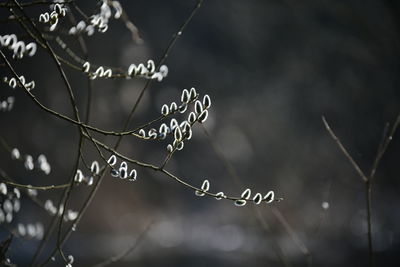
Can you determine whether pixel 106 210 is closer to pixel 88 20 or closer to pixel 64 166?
pixel 64 166

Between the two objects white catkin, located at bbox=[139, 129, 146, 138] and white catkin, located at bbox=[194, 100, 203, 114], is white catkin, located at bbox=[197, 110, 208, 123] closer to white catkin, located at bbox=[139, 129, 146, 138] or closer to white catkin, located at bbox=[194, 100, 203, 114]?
white catkin, located at bbox=[194, 100, 203, 114]

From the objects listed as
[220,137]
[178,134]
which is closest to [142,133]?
[178,134]

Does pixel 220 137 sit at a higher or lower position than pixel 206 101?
lower

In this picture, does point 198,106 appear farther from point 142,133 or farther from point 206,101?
point 142,133

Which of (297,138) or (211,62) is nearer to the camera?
(297,138)

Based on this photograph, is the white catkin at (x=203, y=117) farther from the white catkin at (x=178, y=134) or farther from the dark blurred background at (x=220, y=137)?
the dark blurred background at (x=220, y=137)

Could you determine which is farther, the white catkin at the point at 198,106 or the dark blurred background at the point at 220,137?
the dark blurred background at the point at 220,137

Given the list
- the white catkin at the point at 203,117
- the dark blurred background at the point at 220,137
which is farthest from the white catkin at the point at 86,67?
the dark blurred background at the point at 220,137

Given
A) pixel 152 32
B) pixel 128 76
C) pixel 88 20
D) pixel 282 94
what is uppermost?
pixel 88 20

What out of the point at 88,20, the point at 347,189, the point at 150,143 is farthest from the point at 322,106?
the point at 88,20
